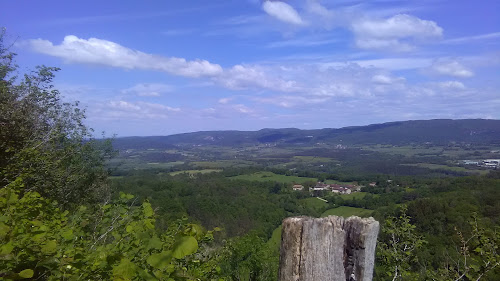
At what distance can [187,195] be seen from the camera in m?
54.2

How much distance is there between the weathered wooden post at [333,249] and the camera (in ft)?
6.39

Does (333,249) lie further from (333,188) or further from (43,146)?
(333,188)

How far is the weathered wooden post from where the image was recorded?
6.39ft

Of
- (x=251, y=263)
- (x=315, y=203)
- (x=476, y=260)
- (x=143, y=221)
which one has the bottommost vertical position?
(x=315, y=203)

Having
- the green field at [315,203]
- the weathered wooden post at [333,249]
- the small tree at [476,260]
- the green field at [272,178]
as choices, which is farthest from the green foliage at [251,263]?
the green field at [272,178]

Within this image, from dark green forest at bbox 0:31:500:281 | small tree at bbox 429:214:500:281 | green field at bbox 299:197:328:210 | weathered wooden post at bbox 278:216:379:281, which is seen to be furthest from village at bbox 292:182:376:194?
weathered wooden post at bbox 278:216:379:281

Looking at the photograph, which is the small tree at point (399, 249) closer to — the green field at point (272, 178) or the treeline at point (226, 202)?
the treeline at point (226, 202)

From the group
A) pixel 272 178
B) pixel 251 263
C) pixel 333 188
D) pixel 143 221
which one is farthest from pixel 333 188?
pixel 143 221


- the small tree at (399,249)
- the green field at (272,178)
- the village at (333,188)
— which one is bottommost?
the village at (333,188)

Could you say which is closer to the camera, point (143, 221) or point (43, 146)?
point (143, 221)

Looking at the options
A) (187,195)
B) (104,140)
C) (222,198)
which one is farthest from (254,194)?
(104,140)

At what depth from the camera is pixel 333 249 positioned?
199 centimetres

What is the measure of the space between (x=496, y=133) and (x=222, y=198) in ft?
585

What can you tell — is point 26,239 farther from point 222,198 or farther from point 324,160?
point 324,160
